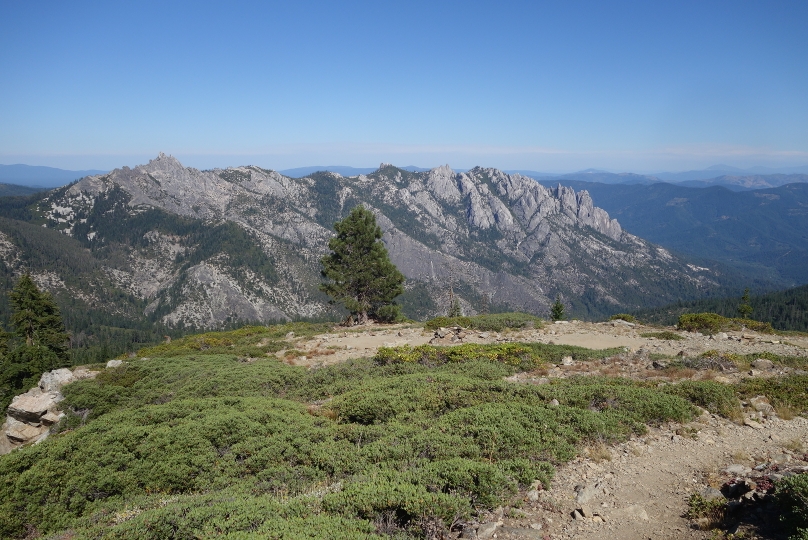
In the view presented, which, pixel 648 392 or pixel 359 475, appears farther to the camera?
pixel 648 392

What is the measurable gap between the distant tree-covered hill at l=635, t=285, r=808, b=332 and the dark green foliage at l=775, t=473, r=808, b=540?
512ft

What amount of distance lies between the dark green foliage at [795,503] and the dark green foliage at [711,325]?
2270cm

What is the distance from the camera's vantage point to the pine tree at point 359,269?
35781 millimetres

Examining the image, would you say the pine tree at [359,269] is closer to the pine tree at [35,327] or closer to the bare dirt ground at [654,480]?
the pine tree at [35,327]

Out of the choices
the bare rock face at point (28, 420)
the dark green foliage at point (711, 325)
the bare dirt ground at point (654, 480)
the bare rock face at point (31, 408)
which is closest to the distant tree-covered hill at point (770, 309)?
the dark green foliage at point (711, 325)

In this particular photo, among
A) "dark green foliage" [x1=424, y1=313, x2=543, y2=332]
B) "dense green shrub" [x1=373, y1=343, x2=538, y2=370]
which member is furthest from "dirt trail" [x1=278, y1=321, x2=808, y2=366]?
"dense green shrub" [x1=373, y1=343, x2=538, y2=370]

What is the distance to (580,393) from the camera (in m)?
11.7

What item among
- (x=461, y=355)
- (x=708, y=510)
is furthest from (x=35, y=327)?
(x=708, y=510)

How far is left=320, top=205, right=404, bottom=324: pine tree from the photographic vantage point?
117 ft

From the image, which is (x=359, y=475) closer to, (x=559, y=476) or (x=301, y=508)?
(x=301, y=508)

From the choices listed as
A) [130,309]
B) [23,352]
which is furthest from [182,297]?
[23,352]

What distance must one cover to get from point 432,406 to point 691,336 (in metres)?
20.6

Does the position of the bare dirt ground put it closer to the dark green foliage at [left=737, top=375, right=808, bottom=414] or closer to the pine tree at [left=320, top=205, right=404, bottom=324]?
the dark green foliage at [left=737, top=375, right=808, bottom=414]

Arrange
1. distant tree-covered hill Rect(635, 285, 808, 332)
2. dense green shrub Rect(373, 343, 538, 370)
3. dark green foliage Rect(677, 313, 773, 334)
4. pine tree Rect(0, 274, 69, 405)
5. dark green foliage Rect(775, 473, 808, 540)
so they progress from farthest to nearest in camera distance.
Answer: distant tree-covered hill Rect(635, 285, 808, 332) → pine tree Rect(0, 274, 69, 405) → dark green foliage Rect(677, 313, 773, 334) → dense green shrub Rect(373, 343, 538, 370) → dark green foliage Rect(775, 473, 808, 540)
